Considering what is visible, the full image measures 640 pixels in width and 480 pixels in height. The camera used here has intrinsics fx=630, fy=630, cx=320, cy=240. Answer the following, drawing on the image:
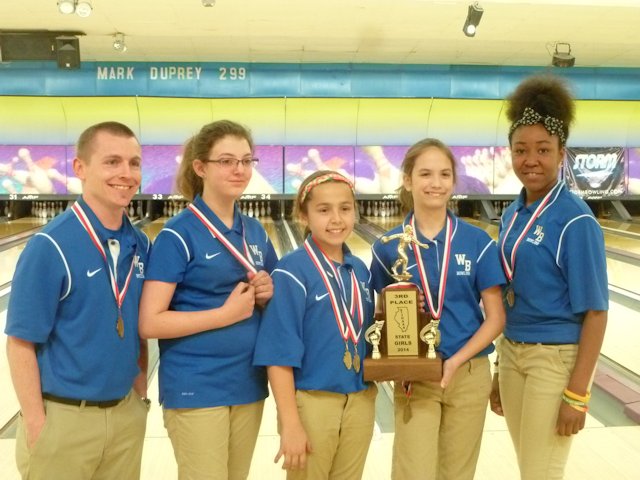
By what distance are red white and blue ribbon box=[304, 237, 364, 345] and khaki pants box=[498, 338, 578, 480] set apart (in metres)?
0.54

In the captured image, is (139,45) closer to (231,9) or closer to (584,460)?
(231,9)

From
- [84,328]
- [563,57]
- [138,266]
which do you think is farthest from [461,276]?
[563,57]

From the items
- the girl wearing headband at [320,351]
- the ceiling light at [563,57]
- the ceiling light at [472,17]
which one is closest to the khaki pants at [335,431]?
the girl wearing headband at [320,351]

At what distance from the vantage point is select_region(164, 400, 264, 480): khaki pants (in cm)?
170

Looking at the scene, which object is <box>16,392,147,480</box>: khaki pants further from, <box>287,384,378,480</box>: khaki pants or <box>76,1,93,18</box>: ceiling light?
<box>76,1,93,18</box>: ceiling light

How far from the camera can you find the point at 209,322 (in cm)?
166

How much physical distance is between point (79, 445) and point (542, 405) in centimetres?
129

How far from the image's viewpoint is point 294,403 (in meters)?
1.68

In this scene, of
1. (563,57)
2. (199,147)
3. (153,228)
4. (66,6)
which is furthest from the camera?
(153,228)

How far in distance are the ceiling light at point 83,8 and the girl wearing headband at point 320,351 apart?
431 centimetres

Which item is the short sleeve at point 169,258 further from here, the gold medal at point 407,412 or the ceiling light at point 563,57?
the ceiling light at point 563,57

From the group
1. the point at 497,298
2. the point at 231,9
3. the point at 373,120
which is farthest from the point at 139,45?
the point at 497,298

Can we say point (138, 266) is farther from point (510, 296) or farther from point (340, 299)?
point (510, 296)

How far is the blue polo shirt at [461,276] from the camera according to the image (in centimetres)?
180
